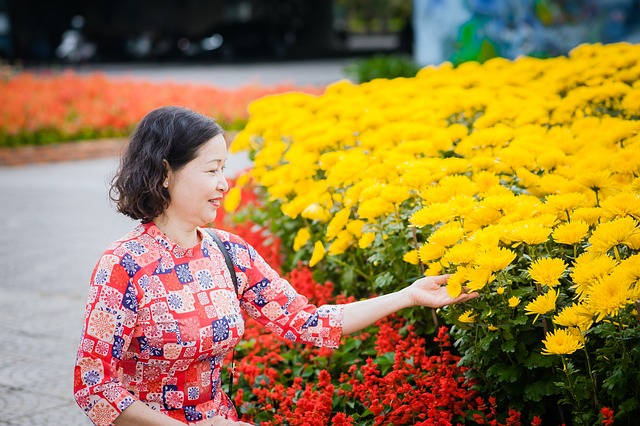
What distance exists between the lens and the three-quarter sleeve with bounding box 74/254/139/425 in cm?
244

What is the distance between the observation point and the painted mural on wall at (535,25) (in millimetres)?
14484

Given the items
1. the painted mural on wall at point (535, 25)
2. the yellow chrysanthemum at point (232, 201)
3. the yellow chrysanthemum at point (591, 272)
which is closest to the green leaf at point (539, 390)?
the yellow chrysanthemum at point (591, 272)

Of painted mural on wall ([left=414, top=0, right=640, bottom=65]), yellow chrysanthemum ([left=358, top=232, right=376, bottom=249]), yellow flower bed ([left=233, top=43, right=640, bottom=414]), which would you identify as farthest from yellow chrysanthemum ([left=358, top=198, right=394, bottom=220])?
painted mural on wall ([left=414, top=0, right=640, bottom=65])

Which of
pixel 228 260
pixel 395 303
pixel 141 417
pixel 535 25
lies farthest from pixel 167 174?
pixel 535 25

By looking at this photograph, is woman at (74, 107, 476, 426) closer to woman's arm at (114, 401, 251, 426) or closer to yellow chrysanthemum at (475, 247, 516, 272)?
woman's arm at (114, 401, 251, 426)

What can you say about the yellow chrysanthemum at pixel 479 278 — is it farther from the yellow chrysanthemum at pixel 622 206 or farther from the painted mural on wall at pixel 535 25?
the painted mural on wall at pixel 535 25

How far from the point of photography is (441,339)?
3049mm

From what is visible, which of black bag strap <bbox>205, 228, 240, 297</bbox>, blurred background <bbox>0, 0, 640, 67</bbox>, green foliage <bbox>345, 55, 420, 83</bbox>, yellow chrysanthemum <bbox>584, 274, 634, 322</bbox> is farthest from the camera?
blurred background <bbox>0, 0, 640, 67</bbox>

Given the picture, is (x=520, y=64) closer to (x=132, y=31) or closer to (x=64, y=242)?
(x=64, y=242)

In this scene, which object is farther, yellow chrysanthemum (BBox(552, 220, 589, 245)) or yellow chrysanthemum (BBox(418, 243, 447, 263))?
yellow chrysanthemum (BBox(418, 243, 447, 263))

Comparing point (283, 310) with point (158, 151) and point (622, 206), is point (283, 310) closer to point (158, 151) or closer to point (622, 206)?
point (158, 151)

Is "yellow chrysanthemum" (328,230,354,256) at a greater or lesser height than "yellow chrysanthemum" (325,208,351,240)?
lesser

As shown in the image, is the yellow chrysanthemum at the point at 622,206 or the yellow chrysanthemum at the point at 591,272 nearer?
the yellow chrysanthemum at the point at 591,272

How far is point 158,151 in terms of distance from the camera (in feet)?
8.79
